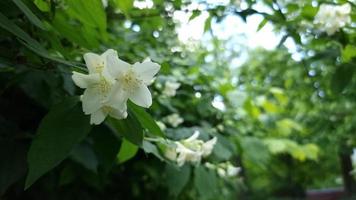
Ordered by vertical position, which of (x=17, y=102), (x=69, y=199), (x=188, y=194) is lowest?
(x=188, y=194)

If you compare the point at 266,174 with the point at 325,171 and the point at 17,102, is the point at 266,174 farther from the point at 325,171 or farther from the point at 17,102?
the point at 17,102

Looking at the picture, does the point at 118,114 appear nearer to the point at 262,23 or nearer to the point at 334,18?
the point at 262,23

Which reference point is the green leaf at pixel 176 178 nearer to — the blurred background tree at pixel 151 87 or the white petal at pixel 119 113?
the blurred background tree at pixel 151 87

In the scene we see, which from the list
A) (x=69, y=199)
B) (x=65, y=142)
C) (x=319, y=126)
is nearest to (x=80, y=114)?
(x=65, y=142)

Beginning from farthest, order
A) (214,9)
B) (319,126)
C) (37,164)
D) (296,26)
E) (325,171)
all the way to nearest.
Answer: (325,171)
(319,126)
(296,26)
(214,9)
(37,164)

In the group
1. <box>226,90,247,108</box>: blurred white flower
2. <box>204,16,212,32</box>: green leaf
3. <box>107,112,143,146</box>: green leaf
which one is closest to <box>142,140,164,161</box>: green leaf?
<box>107,112,143,146</box>: green leaf

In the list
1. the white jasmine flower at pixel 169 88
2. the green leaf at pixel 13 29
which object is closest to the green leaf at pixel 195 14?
the white jasmine flower at pixel 169 88

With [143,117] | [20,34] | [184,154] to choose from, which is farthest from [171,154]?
[20,34]
